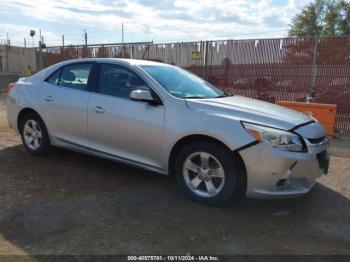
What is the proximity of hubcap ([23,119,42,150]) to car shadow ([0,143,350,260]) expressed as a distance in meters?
0.69

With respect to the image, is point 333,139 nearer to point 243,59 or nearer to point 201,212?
point 243,59

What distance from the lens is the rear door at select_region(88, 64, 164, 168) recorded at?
4.49 meters

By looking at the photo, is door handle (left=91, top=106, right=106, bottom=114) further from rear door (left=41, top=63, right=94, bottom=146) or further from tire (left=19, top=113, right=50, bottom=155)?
tire (left=19, top=113, right=50, bottom=155)

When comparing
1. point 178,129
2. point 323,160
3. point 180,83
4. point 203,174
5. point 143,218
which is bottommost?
point 143,218

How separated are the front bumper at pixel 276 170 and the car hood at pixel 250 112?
1.04 ft

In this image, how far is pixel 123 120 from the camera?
15.4 feet

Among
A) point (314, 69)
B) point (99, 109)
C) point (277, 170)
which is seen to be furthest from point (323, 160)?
point (314, 69)

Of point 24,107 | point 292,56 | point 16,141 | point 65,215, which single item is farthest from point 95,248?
point 292,56

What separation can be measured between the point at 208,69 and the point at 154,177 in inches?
254

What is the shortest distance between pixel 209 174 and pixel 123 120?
1262 mm

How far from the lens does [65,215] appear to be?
12.8ft

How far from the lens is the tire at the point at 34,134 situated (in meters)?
5.73

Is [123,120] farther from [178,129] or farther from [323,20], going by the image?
[323,20]

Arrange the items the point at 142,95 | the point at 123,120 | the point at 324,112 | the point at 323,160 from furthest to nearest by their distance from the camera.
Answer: the point at 324,112, the point at 123,120, the point at 142,95, the point at 323,160
